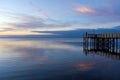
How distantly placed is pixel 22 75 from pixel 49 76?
2297 millimetres

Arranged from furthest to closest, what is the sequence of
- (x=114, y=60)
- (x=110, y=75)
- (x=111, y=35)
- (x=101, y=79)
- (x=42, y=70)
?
(x=111, y=35) → (x=114, y=60) → (x=42, y=70) → (x=110, y=75) → (x=101, y=79)

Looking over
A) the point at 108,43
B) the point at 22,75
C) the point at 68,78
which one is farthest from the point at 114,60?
the point at 108,43

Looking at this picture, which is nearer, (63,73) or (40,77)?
(40,77)

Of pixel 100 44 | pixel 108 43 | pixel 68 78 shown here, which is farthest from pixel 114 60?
pixel 100 44

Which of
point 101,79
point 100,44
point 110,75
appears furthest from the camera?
Result: point 100,44

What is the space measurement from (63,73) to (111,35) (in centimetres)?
1949

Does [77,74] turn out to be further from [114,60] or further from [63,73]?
[114,60]

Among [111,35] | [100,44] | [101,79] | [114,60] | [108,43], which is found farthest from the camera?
[100,44]

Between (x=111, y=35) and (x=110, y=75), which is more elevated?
(x=111, y=35)

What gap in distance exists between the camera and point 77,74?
63.9 feet

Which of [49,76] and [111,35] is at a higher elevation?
[111,35]

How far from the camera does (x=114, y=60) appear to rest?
2712cm

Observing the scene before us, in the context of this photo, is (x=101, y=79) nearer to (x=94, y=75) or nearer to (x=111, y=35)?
(x=94, y=75)

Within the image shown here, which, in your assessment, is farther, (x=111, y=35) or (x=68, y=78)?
(x=111, y=35)
